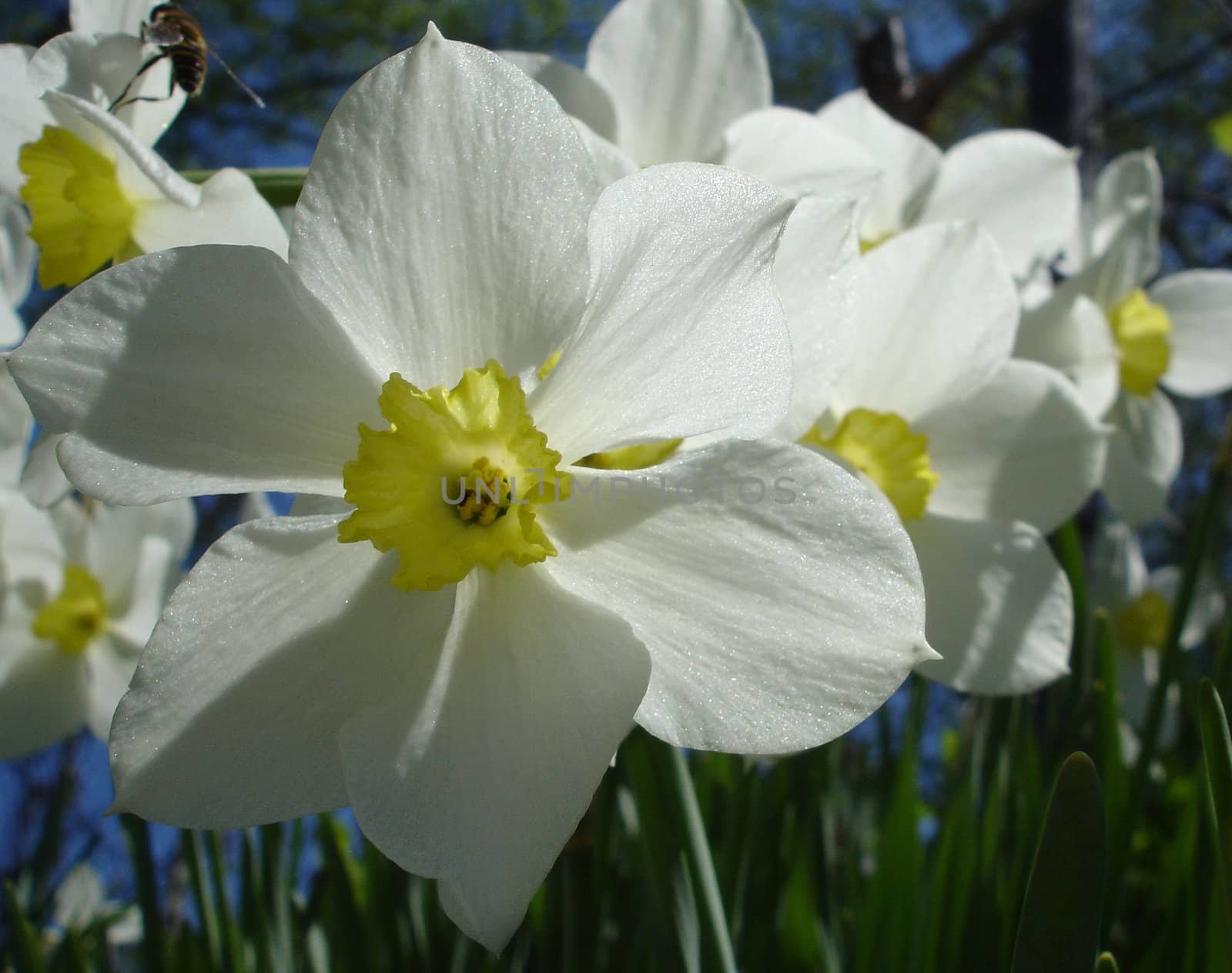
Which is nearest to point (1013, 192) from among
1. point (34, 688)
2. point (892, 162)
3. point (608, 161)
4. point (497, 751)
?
point (892, 162)

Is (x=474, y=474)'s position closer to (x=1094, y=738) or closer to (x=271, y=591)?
(x=271, y=591)

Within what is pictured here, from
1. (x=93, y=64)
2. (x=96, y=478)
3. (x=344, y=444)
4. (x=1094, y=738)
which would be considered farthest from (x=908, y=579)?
(x=93, y=64)

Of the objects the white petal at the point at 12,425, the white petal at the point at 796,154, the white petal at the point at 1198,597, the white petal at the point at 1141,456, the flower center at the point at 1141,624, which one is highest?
the white petal at the point at 796,154

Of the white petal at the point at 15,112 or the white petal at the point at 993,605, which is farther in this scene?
the white petal at the point at 993,605

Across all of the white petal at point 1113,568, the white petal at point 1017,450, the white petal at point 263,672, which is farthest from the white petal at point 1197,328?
the white petal at point 263,672

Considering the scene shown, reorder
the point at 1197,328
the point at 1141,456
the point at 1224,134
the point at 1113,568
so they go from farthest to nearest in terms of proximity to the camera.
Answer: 1. the point at 1113,568
2. the point at 1224,134
3. the point at 1197,328
4. the point at 1141,456

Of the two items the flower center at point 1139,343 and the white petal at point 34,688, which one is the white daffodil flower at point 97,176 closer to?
the white petal at point 34,688

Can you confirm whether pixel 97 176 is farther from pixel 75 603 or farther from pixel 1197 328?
pixel 1197 328
